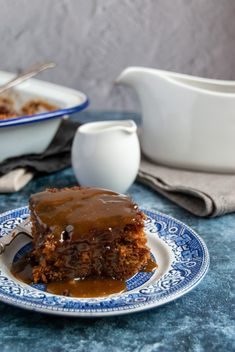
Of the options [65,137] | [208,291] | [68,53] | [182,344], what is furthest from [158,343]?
[68,53]

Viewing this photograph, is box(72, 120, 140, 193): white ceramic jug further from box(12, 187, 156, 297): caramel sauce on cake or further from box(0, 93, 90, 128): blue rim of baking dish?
box(12, 187, 156, 297): caramel sauce on cake

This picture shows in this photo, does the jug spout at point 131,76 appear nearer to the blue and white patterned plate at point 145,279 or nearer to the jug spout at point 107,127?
the jug spout at point 107,127

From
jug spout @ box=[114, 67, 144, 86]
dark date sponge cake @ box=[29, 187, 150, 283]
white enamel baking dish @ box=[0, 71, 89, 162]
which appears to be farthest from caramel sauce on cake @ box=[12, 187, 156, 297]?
jug spout @ box=[114, 67, 144, 86]

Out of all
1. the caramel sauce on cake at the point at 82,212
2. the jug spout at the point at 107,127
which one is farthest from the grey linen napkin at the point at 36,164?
the caramel sauce on cake at the point at 82,212

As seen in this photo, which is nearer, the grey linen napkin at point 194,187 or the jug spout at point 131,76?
the grey linen napkin at point 194,187

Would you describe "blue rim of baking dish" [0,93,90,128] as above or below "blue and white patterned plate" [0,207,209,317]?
above

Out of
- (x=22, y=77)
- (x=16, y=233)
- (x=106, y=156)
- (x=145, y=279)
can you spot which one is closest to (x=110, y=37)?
(x=22, y=77)
